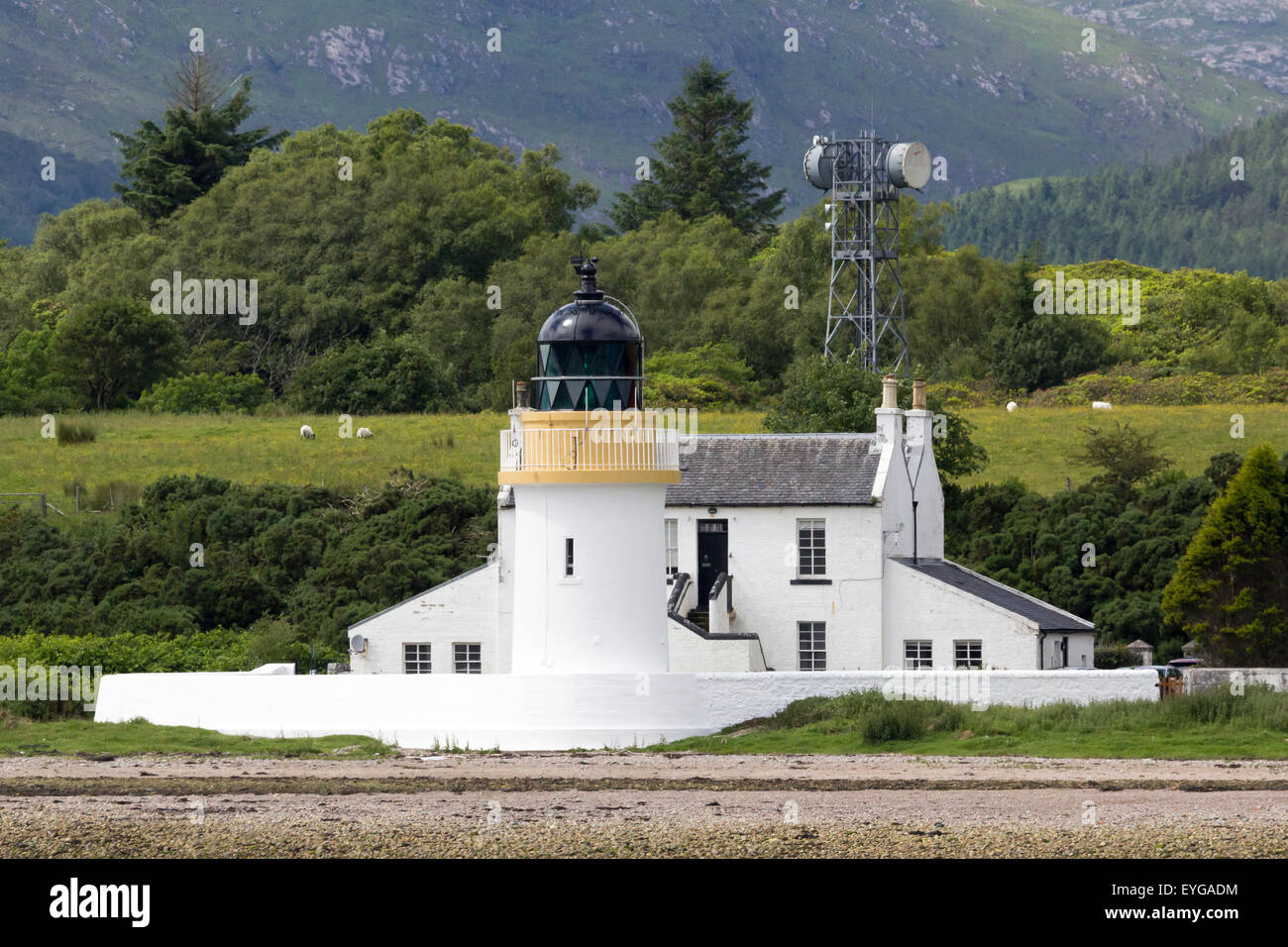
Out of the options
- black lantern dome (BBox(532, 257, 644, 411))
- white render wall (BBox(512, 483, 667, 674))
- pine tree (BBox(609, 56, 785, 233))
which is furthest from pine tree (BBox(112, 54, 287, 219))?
white render wall (BBox(512, 483, 667, 674))

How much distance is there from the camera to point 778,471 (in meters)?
40.8

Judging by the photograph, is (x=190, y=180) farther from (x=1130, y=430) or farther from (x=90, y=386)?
(x=1130, y=430)

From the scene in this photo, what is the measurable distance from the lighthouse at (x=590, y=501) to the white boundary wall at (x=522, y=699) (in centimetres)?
55

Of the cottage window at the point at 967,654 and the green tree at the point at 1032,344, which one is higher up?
the green tree at the point at 1032,344

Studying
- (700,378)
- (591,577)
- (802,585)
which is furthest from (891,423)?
(700,378)

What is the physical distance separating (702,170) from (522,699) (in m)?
84.1

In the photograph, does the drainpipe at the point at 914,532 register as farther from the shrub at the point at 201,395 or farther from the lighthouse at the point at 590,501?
the shrub at the point at 201,395

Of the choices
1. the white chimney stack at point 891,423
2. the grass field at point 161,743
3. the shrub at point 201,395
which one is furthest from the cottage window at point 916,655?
the shrub at point 201,395

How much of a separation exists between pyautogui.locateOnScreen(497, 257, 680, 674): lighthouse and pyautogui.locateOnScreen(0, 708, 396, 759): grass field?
3.01 meters

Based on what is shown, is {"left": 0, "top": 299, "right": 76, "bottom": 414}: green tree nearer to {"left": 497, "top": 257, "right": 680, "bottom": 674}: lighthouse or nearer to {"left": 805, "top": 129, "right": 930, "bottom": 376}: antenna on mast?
{"left": 805, "top": 129, "right": 930, "bottom": 376}: antenna on mast

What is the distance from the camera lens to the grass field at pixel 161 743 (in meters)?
32.3

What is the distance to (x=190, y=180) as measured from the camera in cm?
10188

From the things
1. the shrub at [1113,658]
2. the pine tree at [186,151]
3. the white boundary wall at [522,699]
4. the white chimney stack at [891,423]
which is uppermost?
the pine tree at [186,151]
